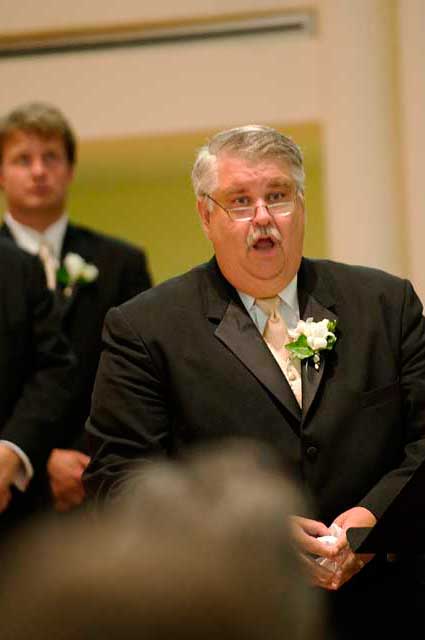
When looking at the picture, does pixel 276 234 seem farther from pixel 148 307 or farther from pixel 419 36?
pixel 419 36

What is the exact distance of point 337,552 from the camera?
7.98 ft

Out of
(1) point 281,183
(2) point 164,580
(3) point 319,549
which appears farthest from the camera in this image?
(1) point 281,183

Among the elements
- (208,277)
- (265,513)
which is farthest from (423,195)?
(265,513)

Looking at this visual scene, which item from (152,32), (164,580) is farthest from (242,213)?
(152,32)

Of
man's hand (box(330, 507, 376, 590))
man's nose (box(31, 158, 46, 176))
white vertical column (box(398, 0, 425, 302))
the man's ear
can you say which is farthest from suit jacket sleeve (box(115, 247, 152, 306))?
man's hand (box(330, 507, 376, 590))

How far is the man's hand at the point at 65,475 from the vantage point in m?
3.69

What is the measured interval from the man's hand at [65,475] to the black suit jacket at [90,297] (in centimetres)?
6

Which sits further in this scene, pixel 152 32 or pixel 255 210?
pixel 152 32

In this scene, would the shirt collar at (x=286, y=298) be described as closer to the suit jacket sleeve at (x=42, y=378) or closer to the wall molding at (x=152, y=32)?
the suit jacket sleeve at (x=42, y=378)

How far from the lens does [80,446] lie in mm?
3797

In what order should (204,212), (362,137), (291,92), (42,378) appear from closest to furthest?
1. (204,212)
2. (42,378)
3. (362,137)
4. (291,92)

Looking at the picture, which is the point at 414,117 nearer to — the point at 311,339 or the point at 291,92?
the point at 291,92

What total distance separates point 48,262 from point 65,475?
877 mm

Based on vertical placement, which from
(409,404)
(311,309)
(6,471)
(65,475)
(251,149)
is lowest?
(65,475)
